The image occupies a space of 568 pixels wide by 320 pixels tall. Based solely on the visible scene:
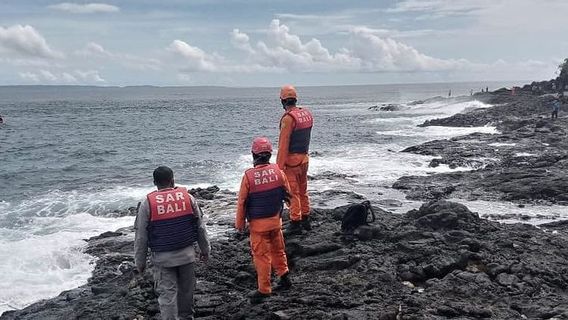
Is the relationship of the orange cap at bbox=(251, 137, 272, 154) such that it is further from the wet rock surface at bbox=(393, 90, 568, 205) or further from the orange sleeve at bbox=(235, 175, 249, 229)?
the wet rock surface at bbox=(393, 90, 568, 205)

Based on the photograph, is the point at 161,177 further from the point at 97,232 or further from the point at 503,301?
the point at 97,232

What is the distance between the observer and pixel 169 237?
6.33 metres

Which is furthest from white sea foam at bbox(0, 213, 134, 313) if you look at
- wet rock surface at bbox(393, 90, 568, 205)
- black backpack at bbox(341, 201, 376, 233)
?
wet rock surface at bbox(393, 90, 568, 205)

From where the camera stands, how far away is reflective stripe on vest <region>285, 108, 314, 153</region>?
358 inches

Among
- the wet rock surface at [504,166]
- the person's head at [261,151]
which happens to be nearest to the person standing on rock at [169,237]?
the person's head at [261,151]

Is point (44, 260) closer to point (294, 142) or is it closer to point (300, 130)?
point (294, 142)

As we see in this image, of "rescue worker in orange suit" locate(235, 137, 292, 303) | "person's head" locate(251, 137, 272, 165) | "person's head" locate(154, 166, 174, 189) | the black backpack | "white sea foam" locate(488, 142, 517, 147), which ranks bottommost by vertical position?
"white sea foam" locate(488, 142, 517, 147)

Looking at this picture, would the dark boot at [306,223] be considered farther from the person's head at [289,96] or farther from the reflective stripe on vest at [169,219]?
the reflective stripe on vest at [169,219]

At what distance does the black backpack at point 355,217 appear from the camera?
32.2 feet

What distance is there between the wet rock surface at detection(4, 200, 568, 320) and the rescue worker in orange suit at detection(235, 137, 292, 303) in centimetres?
47

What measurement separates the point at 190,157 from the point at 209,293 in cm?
2652

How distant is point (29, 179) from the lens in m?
26.8

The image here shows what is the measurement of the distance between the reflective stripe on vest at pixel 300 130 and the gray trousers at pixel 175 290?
328cm

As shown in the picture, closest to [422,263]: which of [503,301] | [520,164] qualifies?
[503,301]
